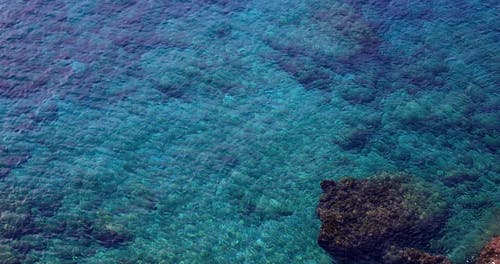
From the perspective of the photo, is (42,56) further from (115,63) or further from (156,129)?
(156,129)

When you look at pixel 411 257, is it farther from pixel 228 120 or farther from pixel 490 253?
pixel 228 120

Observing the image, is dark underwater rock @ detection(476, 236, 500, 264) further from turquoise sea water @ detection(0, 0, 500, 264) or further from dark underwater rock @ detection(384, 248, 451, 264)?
dark underwater rock @ detection(384, 248, 451, 264)

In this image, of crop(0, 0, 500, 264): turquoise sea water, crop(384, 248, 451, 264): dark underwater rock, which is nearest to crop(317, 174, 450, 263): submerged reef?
crop(384, 248, 451, 264): dark underwater rock

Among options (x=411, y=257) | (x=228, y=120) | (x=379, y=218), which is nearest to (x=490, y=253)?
(x=411, y=257)

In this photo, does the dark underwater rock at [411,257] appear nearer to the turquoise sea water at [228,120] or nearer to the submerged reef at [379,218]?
the submerged reef at [379,218]

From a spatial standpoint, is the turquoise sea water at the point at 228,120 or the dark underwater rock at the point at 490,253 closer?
the dark underwater rock at the point at 490,253

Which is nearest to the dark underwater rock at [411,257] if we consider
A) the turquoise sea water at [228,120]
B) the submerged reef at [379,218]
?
the submerged reef at [379,218]

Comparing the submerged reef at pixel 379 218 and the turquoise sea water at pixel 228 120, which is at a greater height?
the turquoise sea water at pixel 228 120
